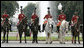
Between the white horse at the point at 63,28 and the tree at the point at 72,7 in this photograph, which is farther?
the tree at the point at 72,7

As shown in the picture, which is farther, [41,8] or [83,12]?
[83,12]

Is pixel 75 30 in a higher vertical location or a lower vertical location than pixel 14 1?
lower

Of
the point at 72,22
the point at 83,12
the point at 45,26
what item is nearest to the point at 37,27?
the point at 45,26

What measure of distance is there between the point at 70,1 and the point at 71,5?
6.97 feet

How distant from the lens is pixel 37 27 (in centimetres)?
2770

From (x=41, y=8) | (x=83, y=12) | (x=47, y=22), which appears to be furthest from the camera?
(x=83, y=12)

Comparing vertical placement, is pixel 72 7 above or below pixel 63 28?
above

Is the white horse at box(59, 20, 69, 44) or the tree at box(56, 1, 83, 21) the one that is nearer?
the white horse at box(59, 20, 69, 44)

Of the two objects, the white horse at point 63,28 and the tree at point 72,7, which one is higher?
the tree at point 72,7

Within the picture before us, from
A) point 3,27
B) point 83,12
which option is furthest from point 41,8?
point 3,27

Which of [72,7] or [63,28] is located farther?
[72,7]

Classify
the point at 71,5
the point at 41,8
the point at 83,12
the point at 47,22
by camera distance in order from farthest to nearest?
1. the point at 71,5
2. the point at 83,12
3. the point at 41,8
4. the point at 47,22

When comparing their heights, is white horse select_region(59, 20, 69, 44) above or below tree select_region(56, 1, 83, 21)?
below

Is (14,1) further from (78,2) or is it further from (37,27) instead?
(37,27)
